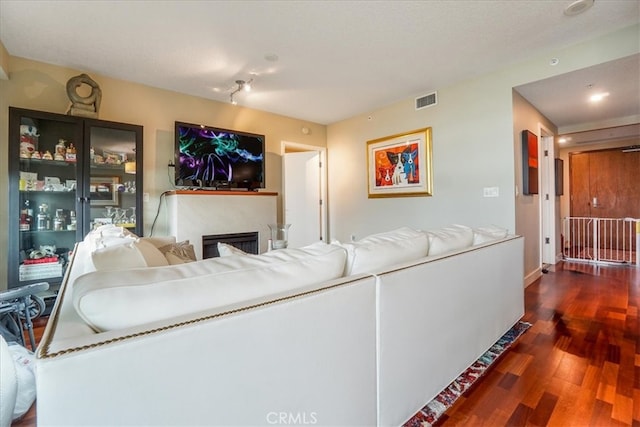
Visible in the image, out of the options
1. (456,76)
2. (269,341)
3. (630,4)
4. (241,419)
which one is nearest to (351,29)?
(456,76)

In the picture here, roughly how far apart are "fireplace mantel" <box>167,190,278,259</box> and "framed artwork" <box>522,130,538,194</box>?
10.1 feet

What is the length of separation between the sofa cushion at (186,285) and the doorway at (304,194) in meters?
3.62

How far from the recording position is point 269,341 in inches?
29.2

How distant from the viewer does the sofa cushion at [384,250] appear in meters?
1.12

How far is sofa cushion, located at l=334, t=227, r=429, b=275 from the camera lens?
1.12 meters

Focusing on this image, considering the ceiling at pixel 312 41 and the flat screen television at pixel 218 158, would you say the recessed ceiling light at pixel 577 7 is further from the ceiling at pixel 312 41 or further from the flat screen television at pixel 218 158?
the flat screen television at pixel 218 158

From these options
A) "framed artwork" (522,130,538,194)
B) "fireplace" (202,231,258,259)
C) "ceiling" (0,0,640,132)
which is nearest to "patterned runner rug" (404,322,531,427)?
"framed artwork" (522,130,538,194)

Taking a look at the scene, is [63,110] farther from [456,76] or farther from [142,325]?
[456,76]

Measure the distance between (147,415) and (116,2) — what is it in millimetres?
2649

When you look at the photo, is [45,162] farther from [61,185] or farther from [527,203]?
[527,203]

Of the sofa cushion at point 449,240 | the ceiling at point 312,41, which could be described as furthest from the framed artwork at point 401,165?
the sofa cushion at point 449,240

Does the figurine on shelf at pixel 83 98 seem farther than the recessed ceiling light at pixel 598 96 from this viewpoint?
No

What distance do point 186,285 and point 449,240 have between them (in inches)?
54.5

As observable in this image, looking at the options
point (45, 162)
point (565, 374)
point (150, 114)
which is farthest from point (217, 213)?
point (565, 374)
